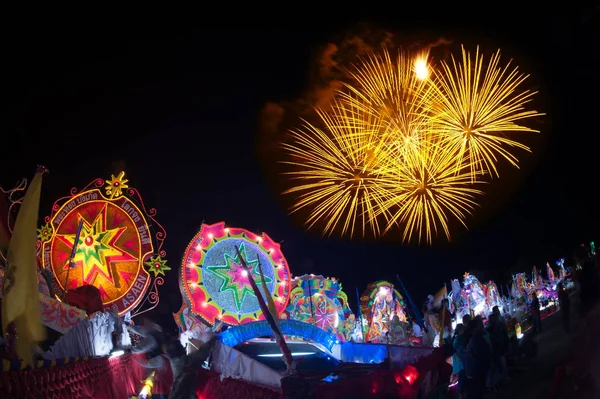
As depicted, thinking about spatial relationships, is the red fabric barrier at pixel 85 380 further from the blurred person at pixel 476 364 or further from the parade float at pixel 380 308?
the parade float at pixel 380 308

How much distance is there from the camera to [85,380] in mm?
7367

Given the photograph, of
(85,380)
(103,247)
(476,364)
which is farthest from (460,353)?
(103,247)

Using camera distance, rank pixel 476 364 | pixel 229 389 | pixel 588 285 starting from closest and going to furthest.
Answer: pixel 588 285
pixel 229 389
pixel 476 364

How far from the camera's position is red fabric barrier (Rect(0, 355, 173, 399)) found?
218 inches

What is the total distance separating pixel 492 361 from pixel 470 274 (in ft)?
83.8

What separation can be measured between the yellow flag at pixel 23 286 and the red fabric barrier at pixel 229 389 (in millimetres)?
2889

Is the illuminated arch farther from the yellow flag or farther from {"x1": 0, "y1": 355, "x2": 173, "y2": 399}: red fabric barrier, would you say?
the yellow flag

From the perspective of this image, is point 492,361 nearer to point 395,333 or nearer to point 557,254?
point 395,333

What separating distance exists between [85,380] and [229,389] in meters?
2.48

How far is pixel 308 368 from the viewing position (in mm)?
10625

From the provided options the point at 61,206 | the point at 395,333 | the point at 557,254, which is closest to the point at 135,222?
the point at 61,206

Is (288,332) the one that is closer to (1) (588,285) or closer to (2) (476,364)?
(2) (476,364)

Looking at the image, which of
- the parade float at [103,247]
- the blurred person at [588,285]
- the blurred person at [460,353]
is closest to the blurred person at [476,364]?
the blurred person at [460,353]

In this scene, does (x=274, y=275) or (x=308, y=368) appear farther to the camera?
(x=274, y=275)
